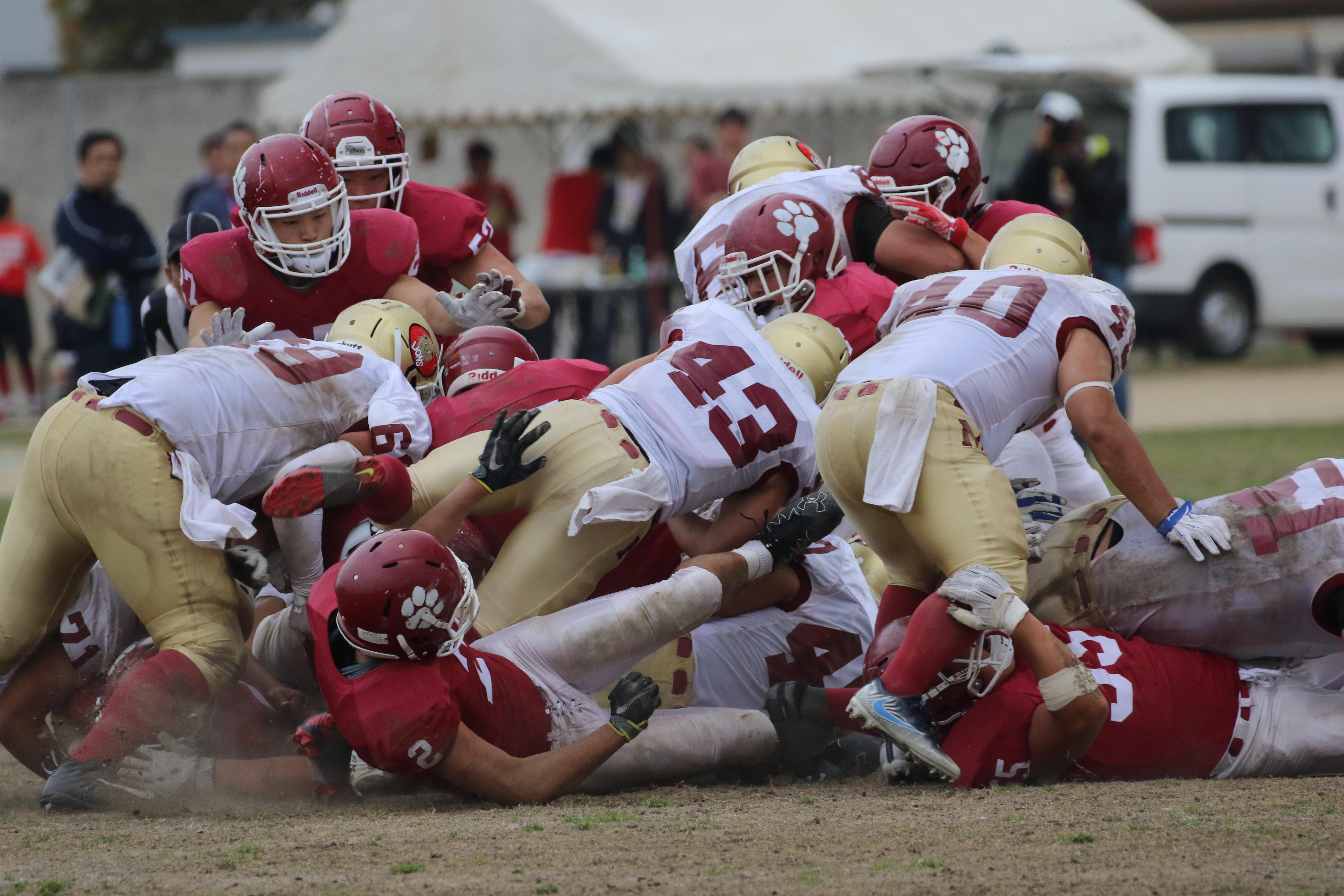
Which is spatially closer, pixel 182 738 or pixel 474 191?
pixel 182 738

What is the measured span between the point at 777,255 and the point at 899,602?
1159 millimetres

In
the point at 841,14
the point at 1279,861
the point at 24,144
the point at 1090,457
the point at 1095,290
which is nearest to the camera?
the point at 1279,861

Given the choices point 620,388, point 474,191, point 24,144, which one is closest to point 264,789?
point 620,388

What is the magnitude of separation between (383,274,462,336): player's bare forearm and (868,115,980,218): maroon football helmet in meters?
1.47

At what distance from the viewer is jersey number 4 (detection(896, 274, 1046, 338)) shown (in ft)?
13.5

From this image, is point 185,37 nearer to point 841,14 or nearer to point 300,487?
point 841,14

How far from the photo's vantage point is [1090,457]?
9094 mm

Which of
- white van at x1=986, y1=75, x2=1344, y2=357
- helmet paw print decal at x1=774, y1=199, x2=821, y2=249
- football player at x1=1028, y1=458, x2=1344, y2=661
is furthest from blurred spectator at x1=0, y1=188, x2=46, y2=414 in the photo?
football player at x1=1028, y1=458, x2=1344, y2=661

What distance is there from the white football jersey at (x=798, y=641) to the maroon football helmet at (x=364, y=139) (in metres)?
2.11

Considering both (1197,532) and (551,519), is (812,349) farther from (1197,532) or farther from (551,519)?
(1197,532)

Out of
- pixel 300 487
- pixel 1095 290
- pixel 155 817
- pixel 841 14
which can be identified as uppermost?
pixel 841 14

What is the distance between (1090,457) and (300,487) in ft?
20.0

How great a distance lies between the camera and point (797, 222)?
4.84 meters

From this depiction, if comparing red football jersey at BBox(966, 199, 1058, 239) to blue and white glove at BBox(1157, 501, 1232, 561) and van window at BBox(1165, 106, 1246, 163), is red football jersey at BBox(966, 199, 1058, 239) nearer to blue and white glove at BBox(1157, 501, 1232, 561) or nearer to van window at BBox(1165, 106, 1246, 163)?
blue and white glove at BBox(1157, 501, 1232, 561)
